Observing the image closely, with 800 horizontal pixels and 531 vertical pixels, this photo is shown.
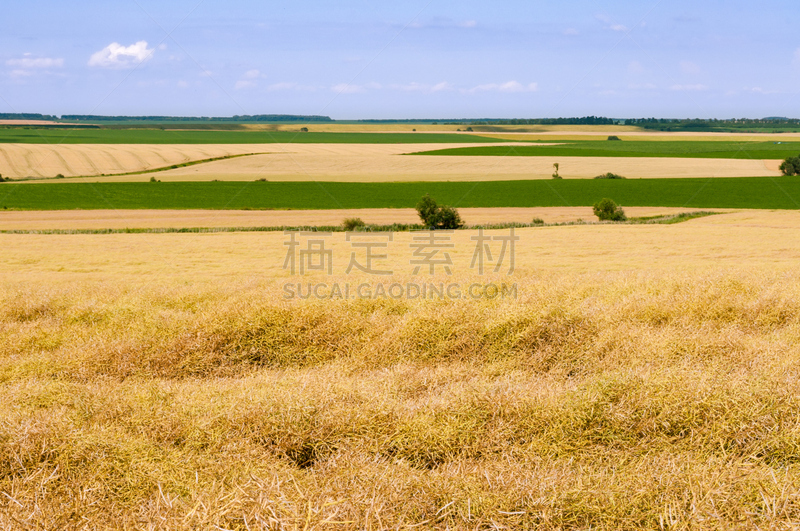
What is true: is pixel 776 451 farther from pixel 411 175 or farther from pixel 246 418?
pixel 411 175

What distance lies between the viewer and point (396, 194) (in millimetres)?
55094

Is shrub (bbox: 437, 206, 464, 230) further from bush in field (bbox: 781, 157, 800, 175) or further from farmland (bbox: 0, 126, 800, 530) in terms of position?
bush in field (bbox: 781, 157, 800, 175)

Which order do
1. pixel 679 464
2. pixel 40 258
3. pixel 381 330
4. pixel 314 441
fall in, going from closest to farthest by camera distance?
pixel 679 464 < pixel 314 441 < pixel 381 330 < pixel 40 258

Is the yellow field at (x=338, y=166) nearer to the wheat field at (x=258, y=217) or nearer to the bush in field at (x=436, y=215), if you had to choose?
the wheat field at (x=258, y=217)

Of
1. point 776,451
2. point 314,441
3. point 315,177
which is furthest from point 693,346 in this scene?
point 315,177

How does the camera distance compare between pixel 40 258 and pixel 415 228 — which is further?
pixel 415 228

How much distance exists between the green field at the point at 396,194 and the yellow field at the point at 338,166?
23.1ft

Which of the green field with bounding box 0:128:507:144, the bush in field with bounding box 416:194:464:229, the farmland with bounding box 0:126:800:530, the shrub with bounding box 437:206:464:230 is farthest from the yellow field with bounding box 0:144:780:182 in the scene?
the farmland with bounding box 0:126:800:530

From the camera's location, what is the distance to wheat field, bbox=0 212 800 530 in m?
2.84

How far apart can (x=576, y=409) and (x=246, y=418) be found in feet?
7.43

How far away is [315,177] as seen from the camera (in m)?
70.0

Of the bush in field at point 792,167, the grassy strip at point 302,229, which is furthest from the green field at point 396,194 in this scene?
the grassy strip at point 302,229

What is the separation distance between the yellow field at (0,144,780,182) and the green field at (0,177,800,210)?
278 inches

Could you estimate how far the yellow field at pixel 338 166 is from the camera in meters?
69.5
